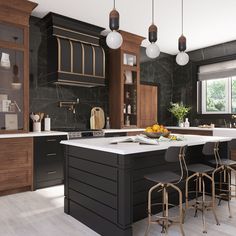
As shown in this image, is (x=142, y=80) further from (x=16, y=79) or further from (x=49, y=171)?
(x=49, y=171)

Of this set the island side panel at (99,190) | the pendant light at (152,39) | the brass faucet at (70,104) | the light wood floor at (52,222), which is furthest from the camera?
the brass faucet at (70,104)

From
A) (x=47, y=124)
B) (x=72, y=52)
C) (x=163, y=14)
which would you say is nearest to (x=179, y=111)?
(x=163, y=14)

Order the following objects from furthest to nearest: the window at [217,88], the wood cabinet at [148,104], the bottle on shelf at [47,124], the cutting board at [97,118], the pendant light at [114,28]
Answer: the wood cabinet at [148,104] < the window at [217,88] < the cutting board at [97,118] < the bottle on shelf at [47,124] < the pendant light at [114,28]

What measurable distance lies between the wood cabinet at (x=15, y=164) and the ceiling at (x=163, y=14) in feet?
7.40

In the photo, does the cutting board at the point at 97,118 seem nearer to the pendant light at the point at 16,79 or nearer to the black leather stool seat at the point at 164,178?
the pendant light at the point at 16,79

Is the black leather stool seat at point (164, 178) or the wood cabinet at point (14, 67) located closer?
the black leather stool seat at point (164, 178)

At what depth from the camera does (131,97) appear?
5.41m

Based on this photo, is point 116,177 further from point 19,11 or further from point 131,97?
point 131,97

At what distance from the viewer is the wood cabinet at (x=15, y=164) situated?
3.47 m

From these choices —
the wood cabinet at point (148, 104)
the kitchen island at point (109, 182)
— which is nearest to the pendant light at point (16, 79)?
the kitchen island at point (109, 182)

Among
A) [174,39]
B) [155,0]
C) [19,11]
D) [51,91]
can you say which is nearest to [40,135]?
[51,91]

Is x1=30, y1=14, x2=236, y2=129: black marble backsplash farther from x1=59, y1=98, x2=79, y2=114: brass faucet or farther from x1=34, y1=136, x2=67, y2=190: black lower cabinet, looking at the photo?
x1=34, y1=136, x2=67, y2=190: black lower cabinet

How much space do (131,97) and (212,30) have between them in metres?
2.19

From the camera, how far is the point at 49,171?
3.90m
